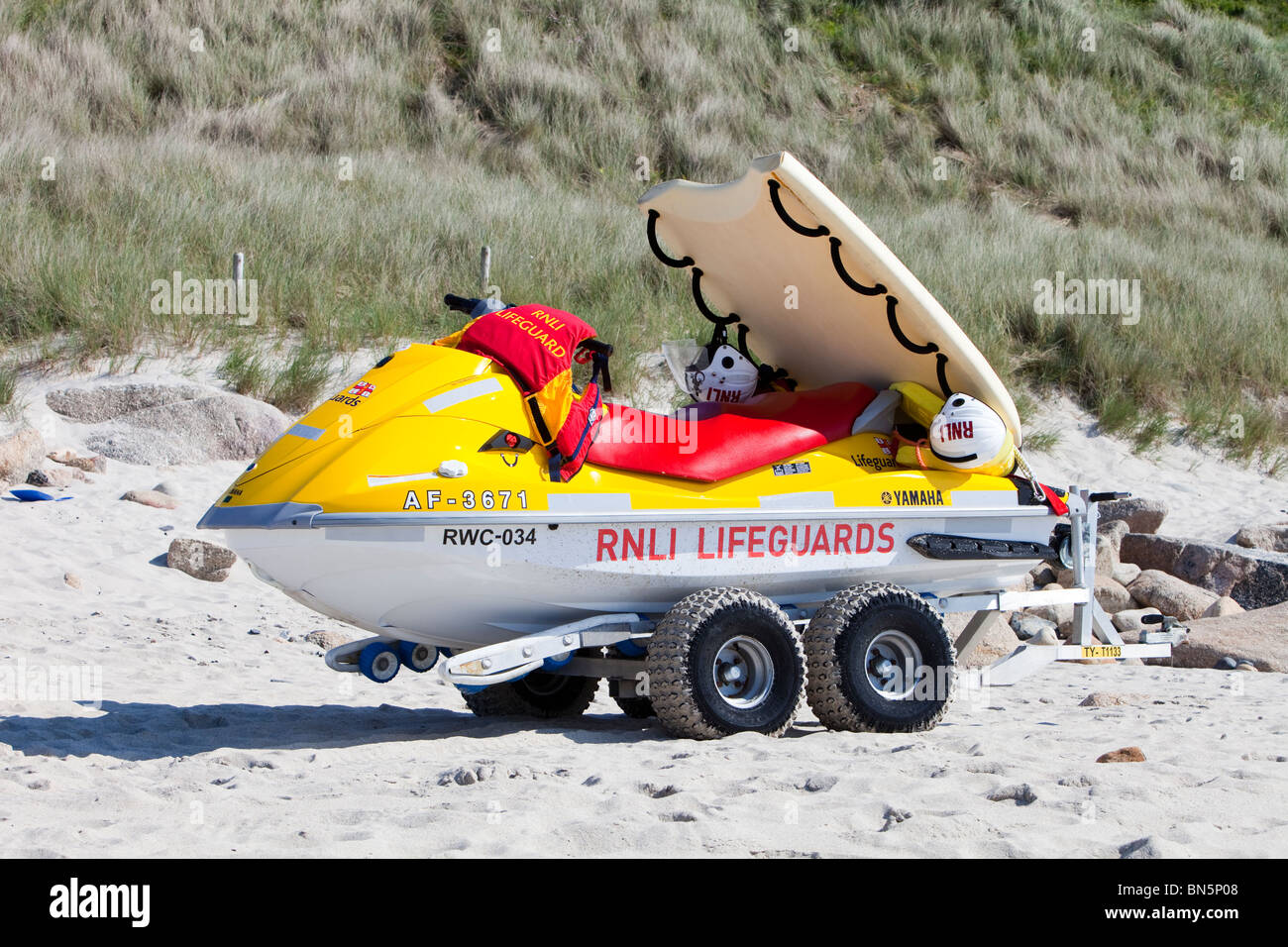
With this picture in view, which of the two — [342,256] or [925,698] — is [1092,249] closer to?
[342,256]

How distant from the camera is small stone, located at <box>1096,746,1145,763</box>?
15.1 feet

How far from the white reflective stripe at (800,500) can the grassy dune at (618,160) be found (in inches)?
240

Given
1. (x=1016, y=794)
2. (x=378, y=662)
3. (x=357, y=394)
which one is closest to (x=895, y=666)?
(x=1016, y=794)

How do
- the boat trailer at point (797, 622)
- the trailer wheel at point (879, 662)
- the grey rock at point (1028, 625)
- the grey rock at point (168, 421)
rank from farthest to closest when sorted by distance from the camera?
the grey rock at point (168, 421), the grey rock at point (1028, 625), the trailer wheel at point (879, 662), the boat trailer at point (797, 622)

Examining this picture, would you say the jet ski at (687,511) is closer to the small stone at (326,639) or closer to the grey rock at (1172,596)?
the small stone at (326,639)

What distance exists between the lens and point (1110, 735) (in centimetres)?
520

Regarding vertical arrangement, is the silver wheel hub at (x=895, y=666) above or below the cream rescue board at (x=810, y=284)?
below

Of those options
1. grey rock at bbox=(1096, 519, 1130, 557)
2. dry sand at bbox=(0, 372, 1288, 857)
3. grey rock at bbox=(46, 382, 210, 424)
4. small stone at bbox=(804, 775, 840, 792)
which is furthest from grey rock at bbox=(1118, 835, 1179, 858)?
grey rock at bbox=(46, 382, 210, 424)

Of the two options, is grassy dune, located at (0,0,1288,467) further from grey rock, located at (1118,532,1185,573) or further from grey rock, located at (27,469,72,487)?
grey rock, located at (1118,532,1185,573)

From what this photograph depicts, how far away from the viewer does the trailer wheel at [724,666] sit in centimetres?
488

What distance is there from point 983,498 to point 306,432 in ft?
9.12

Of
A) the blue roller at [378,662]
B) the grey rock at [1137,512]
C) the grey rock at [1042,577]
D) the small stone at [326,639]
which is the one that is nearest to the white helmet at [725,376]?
the blue roller at [378,662]

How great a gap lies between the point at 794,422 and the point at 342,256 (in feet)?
25.4

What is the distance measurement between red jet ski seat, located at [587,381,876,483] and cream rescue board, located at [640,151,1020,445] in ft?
1.29
